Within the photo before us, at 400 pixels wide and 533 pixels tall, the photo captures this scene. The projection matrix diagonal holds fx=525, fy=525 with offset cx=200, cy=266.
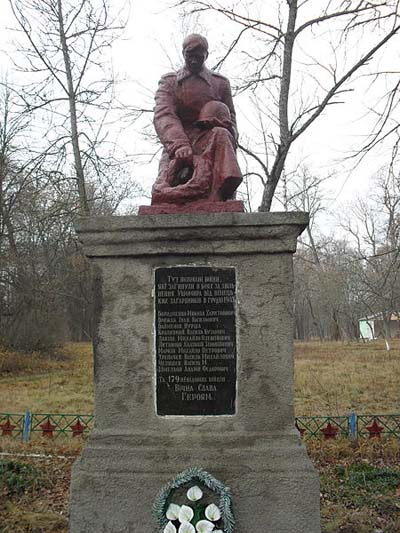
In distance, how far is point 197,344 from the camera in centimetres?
350

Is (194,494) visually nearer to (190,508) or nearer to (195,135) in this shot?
(190,508)

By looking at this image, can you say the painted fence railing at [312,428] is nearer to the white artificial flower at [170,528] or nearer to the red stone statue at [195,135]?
the white artificial flower at [170,528]

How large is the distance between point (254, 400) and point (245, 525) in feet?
2.49

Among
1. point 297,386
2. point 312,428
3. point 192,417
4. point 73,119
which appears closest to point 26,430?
point 312,428

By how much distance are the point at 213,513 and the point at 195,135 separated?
267cm

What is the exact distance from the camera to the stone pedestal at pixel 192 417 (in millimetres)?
3283

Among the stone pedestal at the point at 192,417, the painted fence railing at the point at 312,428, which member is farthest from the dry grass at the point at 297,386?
the stone pedestal at the point at 192,417

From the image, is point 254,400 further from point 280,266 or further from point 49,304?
point 49,304

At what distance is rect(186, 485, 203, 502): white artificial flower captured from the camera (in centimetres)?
318

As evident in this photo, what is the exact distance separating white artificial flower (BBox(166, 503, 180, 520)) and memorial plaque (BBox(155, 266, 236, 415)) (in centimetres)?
57

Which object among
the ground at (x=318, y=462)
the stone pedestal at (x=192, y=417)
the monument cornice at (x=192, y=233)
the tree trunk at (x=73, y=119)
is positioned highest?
the tree trunk at (x=73, y=119)

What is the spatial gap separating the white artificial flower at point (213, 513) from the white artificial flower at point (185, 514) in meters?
0.10

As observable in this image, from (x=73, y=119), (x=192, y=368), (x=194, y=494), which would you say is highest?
(x=73, y=119)

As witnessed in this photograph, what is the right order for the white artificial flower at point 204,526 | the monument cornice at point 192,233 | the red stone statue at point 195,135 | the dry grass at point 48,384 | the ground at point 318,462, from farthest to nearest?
the dry grass at point 48,384 < the ground at point 318,462 < the red stone statue at point 195,135 < the monument cornice at point 192,233 < the white artificial flower at point 204,526
